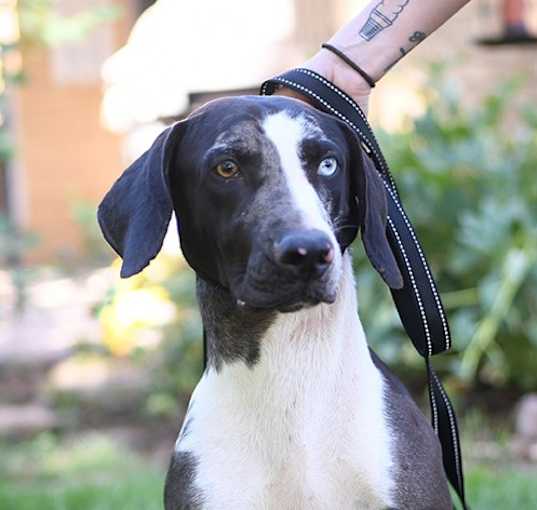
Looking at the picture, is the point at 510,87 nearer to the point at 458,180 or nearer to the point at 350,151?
the point at 458,180

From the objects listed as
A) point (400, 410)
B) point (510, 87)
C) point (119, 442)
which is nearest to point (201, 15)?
point (510, 87)

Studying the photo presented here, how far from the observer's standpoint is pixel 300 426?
273 centimetres

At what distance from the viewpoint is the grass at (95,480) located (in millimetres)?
4750

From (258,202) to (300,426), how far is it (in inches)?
20.5

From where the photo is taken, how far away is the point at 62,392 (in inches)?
290

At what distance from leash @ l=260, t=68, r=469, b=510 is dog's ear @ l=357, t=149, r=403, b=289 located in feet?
0.79

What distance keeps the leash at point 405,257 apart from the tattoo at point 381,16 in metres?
0.19

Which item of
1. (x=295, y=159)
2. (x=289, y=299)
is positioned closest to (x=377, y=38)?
(x=295, y=159)

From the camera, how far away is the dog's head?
2479mm

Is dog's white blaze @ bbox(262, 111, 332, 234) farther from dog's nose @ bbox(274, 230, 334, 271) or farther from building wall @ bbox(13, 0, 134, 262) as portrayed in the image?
building wall @ bbox(13, 0, 134, 262)

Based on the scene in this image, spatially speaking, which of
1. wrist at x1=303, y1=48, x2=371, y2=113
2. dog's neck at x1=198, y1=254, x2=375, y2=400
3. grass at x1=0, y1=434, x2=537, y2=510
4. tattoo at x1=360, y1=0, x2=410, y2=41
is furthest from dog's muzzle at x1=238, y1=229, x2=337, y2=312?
grass at x1=0, y1=434, x2=537, y2=510

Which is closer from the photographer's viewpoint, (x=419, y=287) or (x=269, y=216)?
(x=269, y=216)

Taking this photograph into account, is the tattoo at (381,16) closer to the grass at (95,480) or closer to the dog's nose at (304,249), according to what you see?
the dog's nose at (304,249)

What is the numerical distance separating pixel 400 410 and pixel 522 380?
3747 millimetres
